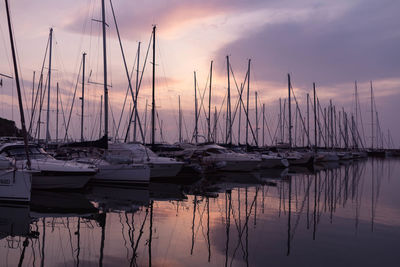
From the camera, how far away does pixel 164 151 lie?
36469mm

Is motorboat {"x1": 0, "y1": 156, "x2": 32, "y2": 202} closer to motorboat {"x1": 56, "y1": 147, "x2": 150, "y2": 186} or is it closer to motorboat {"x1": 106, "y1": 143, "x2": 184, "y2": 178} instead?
motorboat {"x1": 56, "y1": 147, "x2": 150, "y2": 186}

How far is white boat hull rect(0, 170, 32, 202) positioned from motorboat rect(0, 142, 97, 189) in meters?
3.39

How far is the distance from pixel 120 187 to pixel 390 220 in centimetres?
1360

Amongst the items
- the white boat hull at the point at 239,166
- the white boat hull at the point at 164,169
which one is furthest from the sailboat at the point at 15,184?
the white boat hull at the point at 239,166

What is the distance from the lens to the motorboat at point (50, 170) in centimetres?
1808

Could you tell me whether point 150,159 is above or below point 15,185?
above

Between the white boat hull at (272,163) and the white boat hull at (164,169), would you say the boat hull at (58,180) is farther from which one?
the white boat hull at (272,163)

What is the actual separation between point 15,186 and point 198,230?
7.39 meters

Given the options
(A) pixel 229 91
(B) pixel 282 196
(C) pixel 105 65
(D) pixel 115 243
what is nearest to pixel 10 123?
(A) pixel 229 91

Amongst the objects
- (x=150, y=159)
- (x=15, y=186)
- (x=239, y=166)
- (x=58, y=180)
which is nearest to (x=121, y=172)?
(x=150, y=159)

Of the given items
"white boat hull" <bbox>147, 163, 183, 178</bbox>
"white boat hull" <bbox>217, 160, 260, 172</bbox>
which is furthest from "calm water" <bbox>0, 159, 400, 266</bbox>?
"white boat hull" <bbox>217, 160, 260, 172</bbox>

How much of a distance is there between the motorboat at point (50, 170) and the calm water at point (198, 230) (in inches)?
27.8

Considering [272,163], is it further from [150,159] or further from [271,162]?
[150,159]

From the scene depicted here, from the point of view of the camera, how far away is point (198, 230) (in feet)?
37.6
